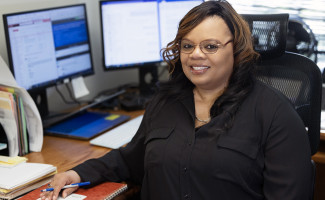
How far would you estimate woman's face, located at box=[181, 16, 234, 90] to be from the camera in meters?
1.35

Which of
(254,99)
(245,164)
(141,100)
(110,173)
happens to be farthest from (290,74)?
(141,100)

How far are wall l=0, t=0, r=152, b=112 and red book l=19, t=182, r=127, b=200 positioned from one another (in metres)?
0.78

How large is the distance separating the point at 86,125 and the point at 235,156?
915mm

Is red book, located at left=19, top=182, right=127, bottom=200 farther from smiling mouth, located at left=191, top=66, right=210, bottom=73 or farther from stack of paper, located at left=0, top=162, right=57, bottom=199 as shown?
smiling mouth, located at left=191, top=66, right=210, bottom=73

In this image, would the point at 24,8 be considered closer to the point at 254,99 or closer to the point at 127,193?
the point at 127,193

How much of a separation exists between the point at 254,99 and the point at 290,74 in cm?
28

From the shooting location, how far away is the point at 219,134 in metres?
1.34

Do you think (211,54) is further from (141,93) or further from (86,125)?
(141,93)

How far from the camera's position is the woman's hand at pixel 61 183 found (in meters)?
1.37

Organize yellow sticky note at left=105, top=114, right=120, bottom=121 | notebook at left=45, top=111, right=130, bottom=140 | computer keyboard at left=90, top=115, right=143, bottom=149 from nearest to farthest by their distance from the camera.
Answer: computer keyboard at left=90, top=115, right=143, bottom=149, notebook at left=45, top=111, right=130, bottom=140, yellow sticky note at left=105, top=114, right=120, bottom=121

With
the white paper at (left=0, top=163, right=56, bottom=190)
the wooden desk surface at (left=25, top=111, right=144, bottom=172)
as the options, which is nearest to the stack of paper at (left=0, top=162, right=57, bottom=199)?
the white paper at (left=0, top=163, right=56, bottom=190)

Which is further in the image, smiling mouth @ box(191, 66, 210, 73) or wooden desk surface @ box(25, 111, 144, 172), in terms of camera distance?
wooden desk surface @ box(25, 111, 144, 172)

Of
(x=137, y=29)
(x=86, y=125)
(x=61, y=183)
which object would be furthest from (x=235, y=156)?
(x=137, y=29)

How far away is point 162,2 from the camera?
7.59 ft
